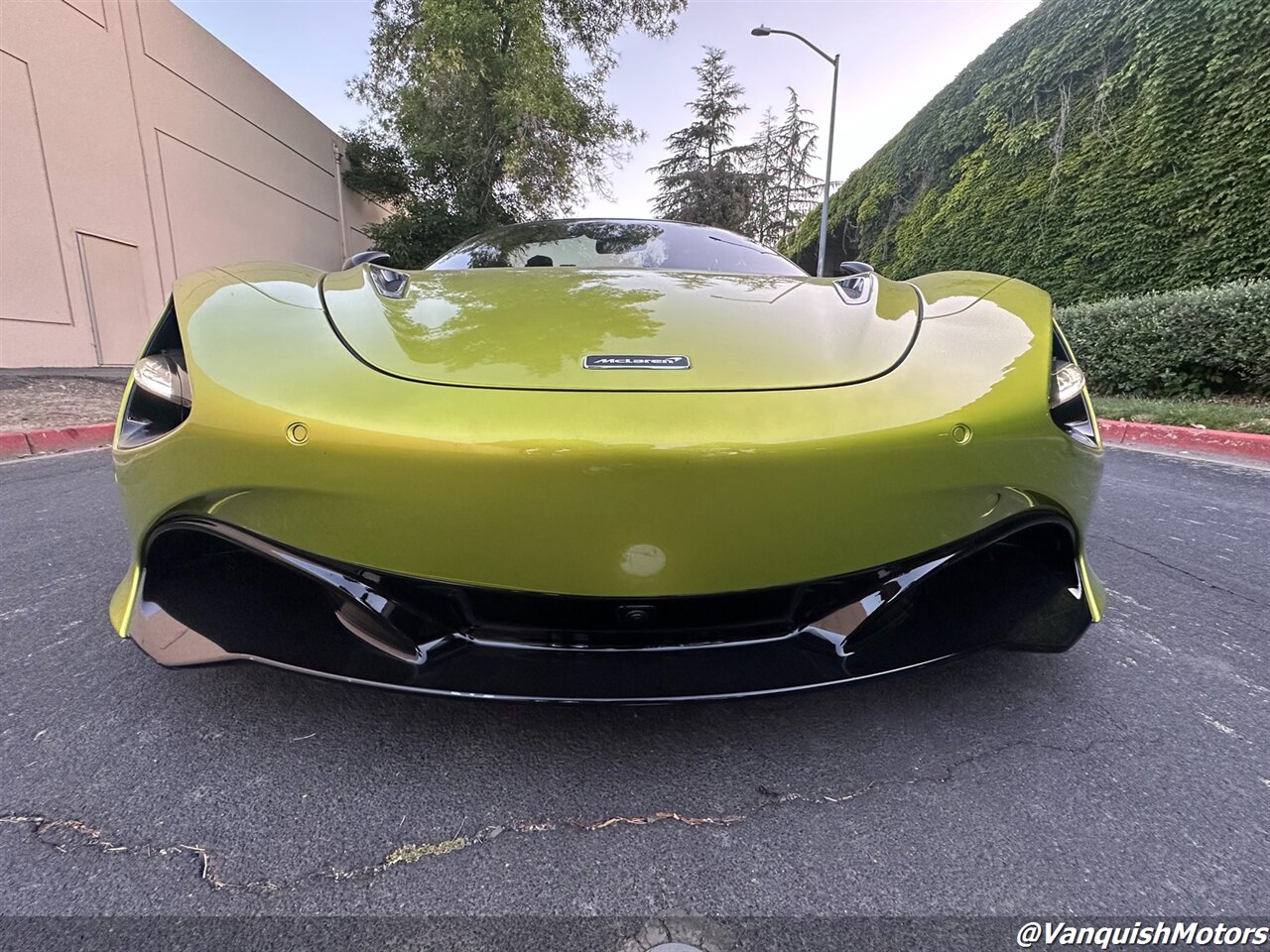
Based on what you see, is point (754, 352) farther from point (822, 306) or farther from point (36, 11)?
point (36, 11)

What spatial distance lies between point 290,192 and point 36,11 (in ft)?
21.7

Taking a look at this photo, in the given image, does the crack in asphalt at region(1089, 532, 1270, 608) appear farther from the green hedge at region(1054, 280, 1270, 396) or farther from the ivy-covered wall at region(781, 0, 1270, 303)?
the ivy-covered wall at region(781, 0, 1270, 303)

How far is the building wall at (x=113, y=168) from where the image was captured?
24.3 ft

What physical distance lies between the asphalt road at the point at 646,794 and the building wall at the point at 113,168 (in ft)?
29.1

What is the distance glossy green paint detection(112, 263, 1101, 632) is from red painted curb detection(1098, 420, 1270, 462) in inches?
160

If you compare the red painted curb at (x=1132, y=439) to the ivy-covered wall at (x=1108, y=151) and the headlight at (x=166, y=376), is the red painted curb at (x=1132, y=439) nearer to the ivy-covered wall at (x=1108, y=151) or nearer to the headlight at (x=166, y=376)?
the ivy-covered wall at (x=1108, y=151)

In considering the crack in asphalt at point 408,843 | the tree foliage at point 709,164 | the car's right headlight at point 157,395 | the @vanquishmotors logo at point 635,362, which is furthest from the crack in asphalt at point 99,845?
the tree foliage at point 709,164

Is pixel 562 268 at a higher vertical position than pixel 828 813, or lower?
higher

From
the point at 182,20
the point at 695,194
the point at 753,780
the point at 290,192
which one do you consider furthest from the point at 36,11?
the point at 695,194

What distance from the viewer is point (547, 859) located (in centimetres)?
95

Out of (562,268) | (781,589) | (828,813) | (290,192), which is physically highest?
(290,192)

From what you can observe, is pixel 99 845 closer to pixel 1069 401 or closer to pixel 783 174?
pixel 1069 401

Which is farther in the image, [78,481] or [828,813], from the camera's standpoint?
[78,481]

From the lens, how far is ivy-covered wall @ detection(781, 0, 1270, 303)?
6.26 metres
